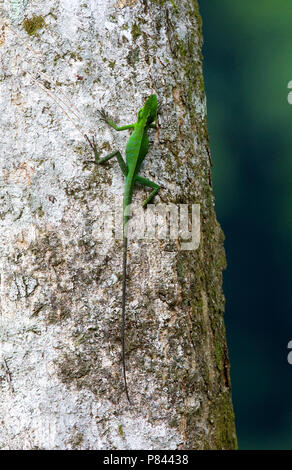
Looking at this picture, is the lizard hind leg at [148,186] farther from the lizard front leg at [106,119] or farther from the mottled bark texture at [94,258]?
the lizard front leg at [106,119]

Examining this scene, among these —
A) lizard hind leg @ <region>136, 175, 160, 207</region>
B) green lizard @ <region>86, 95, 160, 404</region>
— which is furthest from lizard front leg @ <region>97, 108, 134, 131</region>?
lizard hind leg @ <region>136, 175, 160, 207</region>

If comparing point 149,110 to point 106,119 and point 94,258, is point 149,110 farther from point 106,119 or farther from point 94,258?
point 94,258

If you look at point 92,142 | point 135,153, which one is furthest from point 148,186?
point 92,142

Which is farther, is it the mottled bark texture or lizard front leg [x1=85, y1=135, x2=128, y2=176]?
lizard front leg [x1=85, y1=135, x2=128, y2=176]

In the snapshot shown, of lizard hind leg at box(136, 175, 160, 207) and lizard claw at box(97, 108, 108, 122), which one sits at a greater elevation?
lizard claw at box(97, 108, 108, 122)

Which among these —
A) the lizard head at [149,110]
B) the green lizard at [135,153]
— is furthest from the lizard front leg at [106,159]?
the lizard head at [149,110]

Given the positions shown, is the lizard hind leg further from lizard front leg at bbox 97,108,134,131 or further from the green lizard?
lizard front leg at bbox 97,108,134,131
